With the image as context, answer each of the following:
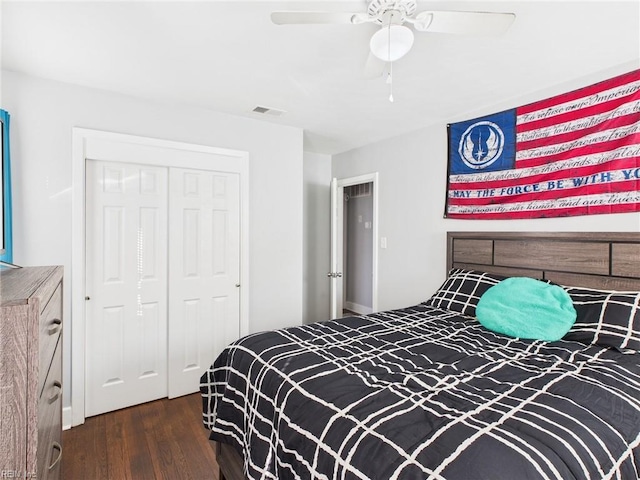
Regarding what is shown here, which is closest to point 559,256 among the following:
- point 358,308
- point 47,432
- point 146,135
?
point 47,432

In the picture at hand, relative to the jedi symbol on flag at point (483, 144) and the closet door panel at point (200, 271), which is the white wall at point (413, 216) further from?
the closet door panel at point (200, 271)

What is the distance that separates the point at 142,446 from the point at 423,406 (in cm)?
194

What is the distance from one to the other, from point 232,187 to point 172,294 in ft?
3.42

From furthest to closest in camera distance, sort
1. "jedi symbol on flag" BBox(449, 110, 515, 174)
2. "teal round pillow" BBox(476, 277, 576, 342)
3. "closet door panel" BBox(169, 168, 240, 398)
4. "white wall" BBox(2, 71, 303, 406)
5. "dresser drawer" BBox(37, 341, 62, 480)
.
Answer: "closet door panel" BBox(169, 168, 240, 398) → "jedi symbol on flag" BBox(449, 110, 515, 174) → "white wall" BBox(2, 71, 303, 406) → "teal round pillow" BBox(476, 277, 576, 342) → "dresser drawer" BBox(37, 341, 62, 480)

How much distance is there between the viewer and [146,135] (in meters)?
2.65

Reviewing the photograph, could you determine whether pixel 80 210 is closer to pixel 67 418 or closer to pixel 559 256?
pixel 67 418

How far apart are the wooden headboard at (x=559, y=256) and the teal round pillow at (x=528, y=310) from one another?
13.0 inches

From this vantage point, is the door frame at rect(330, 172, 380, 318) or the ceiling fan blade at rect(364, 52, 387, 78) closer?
the ceiling fan blade at rect(364, 52, 387, 78)

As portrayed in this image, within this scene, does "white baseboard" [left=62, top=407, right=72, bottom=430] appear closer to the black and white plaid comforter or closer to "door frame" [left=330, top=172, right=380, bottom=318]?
the black and white plaid comforter

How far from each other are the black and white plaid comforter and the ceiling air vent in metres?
1.85

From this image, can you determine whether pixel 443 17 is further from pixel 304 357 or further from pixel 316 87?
pixel 304 357

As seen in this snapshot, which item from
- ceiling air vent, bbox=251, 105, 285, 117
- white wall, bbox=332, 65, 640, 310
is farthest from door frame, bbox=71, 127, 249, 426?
white wall, bbox=332, 65, 640, 310

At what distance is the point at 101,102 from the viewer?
97.8 inches

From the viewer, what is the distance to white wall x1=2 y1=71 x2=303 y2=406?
2.24m
